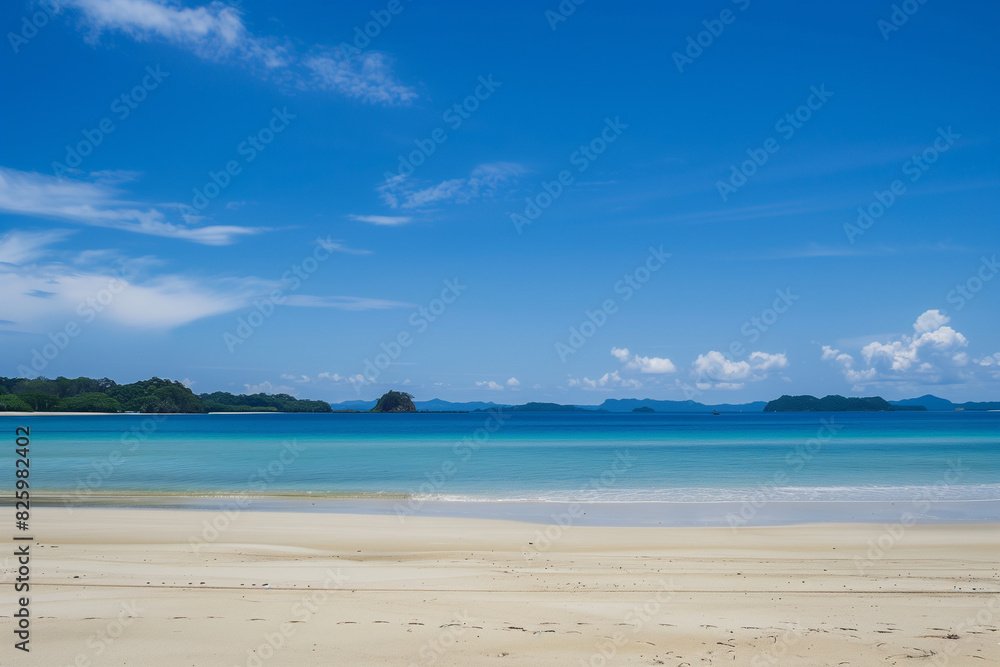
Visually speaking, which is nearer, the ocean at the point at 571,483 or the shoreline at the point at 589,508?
the shoreline at the point at 589,508

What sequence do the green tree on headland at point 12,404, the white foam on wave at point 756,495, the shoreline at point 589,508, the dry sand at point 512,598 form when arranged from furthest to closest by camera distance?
the green tree on headland at point 12,404
the white foam on wave at point 756,495
the shoreline at point 589,508
the dry sand at point 512,598

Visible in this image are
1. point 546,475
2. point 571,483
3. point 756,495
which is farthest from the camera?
point 546,475

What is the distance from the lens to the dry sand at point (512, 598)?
622 centimetres

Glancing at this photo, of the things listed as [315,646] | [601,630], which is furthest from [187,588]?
[601,630]

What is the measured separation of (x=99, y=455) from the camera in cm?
3847

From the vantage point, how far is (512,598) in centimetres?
812

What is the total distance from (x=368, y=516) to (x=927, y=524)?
45.0 feet

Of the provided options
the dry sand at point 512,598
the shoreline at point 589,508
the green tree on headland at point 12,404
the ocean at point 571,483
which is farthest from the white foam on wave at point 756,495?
the green tree on headland at point 12,404

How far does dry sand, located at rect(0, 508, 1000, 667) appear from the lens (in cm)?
622

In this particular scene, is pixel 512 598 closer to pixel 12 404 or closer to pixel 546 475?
pixel 546 475

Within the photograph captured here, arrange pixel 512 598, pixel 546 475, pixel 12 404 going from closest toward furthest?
pixel 512 598, pixel 546 475, pixel 12 404

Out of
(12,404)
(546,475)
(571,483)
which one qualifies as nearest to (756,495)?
(571,483)

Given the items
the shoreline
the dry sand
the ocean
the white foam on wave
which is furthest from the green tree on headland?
the dry sand

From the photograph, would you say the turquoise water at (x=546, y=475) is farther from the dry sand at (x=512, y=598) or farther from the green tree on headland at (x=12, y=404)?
the green tree on headland at (x=12, y=404)
